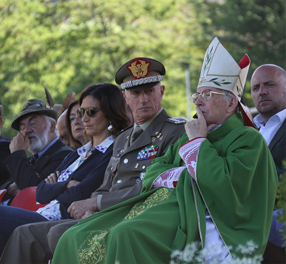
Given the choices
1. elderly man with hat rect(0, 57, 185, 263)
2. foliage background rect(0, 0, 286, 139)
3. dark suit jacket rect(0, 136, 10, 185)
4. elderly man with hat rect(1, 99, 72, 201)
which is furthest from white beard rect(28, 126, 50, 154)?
foliage background rect(0, 0, 286, 139)

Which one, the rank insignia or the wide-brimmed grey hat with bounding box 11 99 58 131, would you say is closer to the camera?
the rank insignia

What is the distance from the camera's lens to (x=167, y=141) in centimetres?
495

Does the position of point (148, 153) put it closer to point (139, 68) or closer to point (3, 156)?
point (139, 68)

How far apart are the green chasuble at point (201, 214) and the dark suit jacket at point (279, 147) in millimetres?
718

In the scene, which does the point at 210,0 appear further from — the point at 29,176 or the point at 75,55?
the point at 29,176

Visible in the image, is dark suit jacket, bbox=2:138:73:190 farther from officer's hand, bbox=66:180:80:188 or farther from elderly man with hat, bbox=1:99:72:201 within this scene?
officer's hand, bbox=66:180:80:188

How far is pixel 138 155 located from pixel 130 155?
7 centimetres

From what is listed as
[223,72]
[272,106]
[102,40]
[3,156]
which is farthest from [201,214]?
[102,40]

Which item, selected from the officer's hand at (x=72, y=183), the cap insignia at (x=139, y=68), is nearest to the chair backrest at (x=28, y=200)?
the officer's hand at (x=72, y=183)

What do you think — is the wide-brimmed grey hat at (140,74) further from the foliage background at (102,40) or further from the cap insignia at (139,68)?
the foliage background at (102,40)

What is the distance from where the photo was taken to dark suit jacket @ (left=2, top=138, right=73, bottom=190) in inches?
255

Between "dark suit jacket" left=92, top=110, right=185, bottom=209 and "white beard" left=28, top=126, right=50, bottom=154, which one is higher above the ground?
"dark suit jacket" left=92, top=110, right=185, bottom=209

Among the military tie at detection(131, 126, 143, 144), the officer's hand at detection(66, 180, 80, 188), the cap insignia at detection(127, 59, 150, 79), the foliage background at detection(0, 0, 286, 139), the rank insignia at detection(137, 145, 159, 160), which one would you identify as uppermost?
the cap insignia at detection(127, 59, 150, 79)

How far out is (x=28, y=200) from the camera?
240 inches
